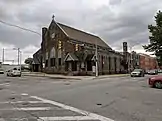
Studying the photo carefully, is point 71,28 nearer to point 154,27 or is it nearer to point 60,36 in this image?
point 60,36

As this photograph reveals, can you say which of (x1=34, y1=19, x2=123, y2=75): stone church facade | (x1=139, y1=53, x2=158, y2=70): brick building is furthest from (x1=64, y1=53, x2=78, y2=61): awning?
(x1=139, y1=53, x2=158, y2=70): brick building

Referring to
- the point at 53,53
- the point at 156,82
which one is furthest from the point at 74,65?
the point at 156,82

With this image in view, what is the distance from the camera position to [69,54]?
5453cm

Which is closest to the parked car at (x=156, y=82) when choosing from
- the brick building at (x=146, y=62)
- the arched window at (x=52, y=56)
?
the arched window at (x=52, y=56)

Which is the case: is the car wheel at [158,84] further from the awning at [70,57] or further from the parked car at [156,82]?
the awning at [70,57]

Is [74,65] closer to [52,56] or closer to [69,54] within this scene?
[69,54]

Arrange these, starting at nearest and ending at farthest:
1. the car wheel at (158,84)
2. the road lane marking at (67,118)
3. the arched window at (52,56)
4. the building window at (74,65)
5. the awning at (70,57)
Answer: the road lane marking at (67,118) < the car wheel at (158,84) < the awning at (70,57) < the building window at (74,65) < the arched window at (52,56)

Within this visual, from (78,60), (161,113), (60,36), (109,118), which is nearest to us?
(109,118)

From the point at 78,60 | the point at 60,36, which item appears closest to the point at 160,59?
the point at 78,60

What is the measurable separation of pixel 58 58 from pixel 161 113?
49.3 metres

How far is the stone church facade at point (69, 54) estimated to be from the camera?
5372 cm

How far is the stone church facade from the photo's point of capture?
5372 cm

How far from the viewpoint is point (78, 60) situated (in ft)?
175

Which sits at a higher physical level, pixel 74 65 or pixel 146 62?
pixel 146 62
